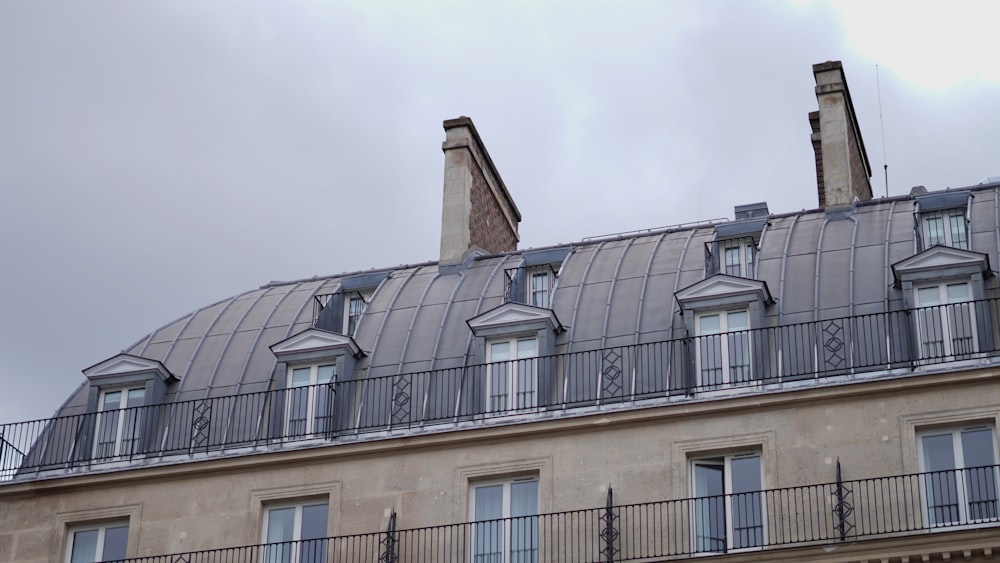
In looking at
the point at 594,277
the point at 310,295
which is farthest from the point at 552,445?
the point at 310,295

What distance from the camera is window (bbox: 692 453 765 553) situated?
108ft

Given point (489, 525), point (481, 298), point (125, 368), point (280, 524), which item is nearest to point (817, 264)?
point (481, 298)

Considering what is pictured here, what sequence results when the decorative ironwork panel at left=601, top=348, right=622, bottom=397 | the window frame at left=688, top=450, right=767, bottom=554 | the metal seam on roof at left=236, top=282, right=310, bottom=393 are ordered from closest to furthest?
the window frame at left=688, top=450, right=767, bottom=554, the decorative ironwork panel at left=601, top=348, right=622, bottom=397, the metal seam on roof at left=236, top=282, right=310, bottom=393

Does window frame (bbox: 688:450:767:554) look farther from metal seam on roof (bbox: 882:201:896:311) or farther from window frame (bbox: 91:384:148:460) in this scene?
window frame (bbox: 91:384:148:460)

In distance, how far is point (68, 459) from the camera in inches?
1476

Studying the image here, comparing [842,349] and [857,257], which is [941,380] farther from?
[857,257]

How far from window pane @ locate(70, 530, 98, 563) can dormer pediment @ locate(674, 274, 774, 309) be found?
12.1 metres

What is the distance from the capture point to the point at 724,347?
115 ft

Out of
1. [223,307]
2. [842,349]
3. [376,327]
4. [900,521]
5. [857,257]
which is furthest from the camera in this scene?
[223,307]

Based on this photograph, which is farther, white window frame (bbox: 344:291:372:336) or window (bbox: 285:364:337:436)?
white window frame (bbox: 344:291:372:336)

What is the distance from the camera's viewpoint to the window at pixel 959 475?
104 ft

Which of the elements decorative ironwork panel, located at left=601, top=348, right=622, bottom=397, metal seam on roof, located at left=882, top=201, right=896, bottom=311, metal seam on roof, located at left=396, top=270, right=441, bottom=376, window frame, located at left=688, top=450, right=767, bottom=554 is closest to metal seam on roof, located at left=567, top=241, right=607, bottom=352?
decorative ironwork panel, located at left=601, top=348, right=622, bottom=397

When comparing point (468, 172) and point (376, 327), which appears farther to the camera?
point (468, 172)

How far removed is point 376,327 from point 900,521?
11808mm
